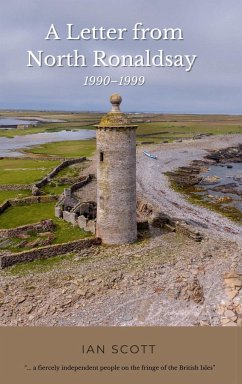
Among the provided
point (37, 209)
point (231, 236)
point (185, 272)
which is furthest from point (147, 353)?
Answer: point (37, 209)

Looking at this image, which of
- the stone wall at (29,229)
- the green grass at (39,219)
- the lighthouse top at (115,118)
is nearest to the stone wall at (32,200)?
the green grass at (39,219)

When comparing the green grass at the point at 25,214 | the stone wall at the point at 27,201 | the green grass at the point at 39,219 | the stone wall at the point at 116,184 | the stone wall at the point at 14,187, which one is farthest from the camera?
the stone wall at the point at 14,187

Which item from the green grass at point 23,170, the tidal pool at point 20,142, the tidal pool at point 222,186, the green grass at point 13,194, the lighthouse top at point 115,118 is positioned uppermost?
the lighthouse top at point 115,118

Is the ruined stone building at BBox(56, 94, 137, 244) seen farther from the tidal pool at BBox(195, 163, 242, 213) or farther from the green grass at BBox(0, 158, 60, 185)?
the green grass at BBox(0, 158, 60, 185)

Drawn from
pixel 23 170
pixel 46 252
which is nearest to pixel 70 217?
pixel 46 252

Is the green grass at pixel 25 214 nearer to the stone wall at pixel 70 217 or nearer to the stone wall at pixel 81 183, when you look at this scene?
the stone wall at pixel 70 217

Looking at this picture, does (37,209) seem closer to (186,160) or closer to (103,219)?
(103,219)
